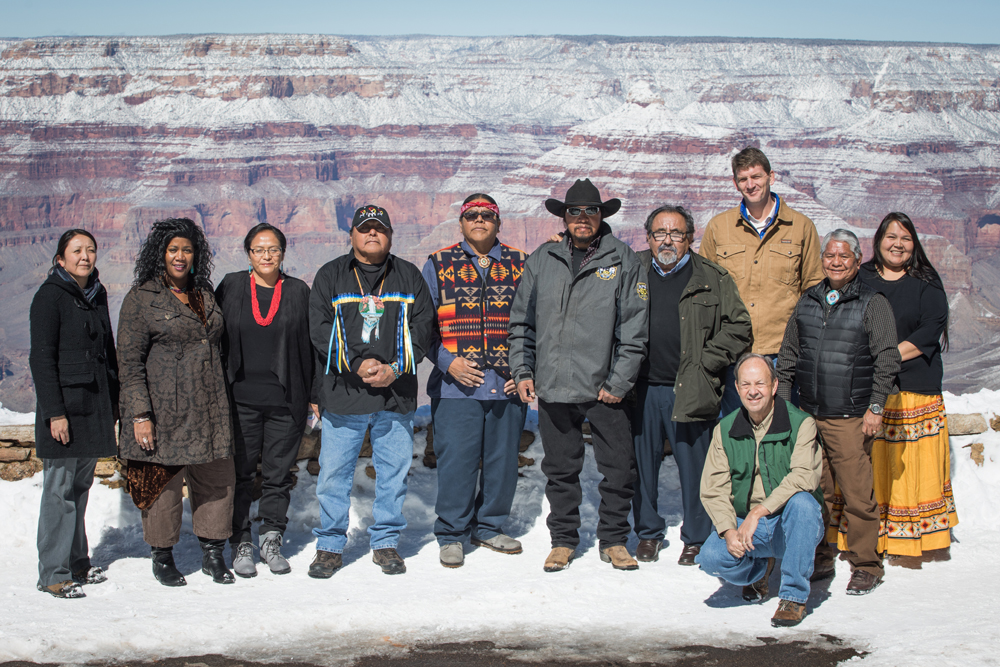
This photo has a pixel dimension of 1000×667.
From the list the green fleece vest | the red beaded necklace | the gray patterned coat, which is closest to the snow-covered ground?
the green fleece vest

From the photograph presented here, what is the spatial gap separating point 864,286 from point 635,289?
1151mm

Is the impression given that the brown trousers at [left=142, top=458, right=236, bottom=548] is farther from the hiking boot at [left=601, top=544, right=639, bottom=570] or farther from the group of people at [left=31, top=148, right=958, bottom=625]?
the hiking boot at [left=601, top=544, right=639, bottom=570]

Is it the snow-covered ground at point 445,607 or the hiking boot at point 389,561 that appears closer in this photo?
the snow-covered ground at point 445,607

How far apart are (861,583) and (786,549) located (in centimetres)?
66

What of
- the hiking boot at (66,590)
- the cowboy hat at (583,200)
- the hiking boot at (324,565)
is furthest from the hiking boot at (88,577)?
the cowboy hat at (583,200)

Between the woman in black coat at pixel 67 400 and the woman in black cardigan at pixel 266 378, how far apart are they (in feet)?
2.10

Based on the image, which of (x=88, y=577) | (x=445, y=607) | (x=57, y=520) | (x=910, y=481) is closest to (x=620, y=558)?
(x=445, y=607)

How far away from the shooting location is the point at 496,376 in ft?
15.9

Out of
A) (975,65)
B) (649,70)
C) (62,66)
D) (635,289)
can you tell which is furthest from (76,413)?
(649,70)

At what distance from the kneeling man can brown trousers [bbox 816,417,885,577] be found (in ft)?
1.32

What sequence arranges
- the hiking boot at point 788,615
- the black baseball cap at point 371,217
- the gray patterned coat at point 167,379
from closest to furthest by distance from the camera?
the hiking boot at point 788,615 < the gray patterned coat at point 167,379 < the black baseball cap at point 371,217

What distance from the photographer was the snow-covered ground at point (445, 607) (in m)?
3.79

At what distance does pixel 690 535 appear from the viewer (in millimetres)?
4785

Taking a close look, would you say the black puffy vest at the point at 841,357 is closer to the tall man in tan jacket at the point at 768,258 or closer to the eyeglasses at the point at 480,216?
the tall man in tan jacket at the point at 768,258
